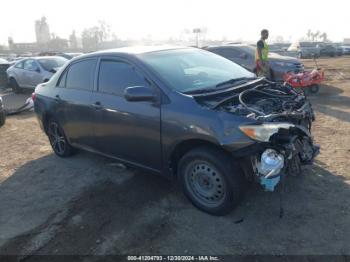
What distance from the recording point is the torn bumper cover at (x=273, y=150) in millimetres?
3484

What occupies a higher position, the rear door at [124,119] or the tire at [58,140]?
the rear door at [124,119]

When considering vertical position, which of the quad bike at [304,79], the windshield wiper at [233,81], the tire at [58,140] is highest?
the windshield wiper at [233,81]

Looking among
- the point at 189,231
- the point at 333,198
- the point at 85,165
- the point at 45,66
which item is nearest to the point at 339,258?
the point at 333,198

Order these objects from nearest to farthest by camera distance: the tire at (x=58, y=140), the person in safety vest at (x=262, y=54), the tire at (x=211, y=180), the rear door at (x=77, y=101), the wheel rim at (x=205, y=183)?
1. the tire at (x=211, y=180)
2. the wheel rim at (x=205, y=183)
3. the rear door at (x=77, y=101)
4. the tire at (x=58, y=140)
5. the person in safety vest at (x=262, y=54)

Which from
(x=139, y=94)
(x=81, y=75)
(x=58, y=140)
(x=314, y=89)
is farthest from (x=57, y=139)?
(x=314, y=89)

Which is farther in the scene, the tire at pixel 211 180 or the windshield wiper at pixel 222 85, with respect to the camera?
the windshield wiper at pixel 222 85

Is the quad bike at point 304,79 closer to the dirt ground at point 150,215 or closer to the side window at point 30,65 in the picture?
the dirt ground at point 150,215

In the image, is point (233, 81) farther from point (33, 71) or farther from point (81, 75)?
point (33, 71)

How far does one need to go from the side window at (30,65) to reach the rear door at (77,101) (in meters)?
9.45

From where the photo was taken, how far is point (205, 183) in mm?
3984

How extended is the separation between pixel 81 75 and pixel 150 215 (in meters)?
2.41

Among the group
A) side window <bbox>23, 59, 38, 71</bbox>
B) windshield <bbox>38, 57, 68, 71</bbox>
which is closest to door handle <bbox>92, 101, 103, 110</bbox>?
windshield <bbox>38, 57, 68, 71</bbox>

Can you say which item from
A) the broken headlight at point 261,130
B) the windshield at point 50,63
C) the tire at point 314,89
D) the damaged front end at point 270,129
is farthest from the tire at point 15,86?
the broken headlight at point 261,130

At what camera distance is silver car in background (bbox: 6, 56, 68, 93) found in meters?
13.9
